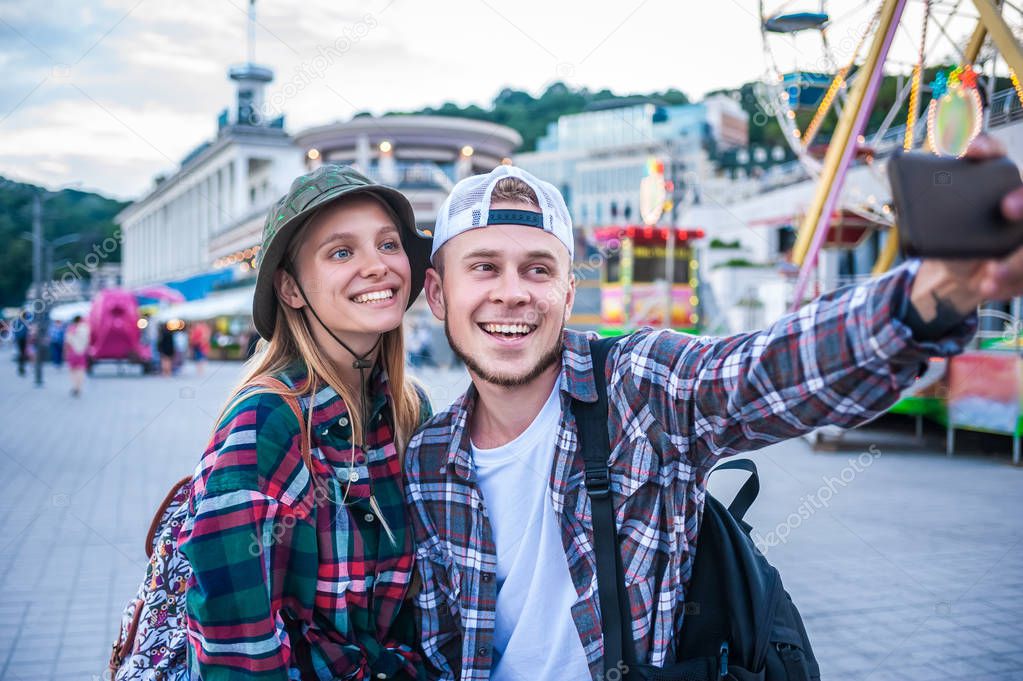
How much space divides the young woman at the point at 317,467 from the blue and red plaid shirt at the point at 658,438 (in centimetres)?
14

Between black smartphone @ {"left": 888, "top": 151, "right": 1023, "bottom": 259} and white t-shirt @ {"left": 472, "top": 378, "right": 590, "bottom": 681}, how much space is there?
3.83ft

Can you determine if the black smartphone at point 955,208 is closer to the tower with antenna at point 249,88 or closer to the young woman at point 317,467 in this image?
the young woman at point 317,467

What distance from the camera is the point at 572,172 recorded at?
81.6 m

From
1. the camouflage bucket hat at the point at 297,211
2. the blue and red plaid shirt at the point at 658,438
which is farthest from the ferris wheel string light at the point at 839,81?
the blue and red plaid shirt at the point at 658,438

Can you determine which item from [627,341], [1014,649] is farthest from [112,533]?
[1014,649]

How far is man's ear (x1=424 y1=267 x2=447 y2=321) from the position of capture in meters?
2.56

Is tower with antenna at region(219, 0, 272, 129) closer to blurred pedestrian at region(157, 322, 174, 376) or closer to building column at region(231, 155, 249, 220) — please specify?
building column at region(231, 155, 249, 220)

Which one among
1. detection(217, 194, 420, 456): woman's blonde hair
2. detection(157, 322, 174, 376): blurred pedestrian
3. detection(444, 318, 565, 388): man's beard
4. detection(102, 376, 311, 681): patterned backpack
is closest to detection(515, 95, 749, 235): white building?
detection(157, 322, 174, 376): blurred pedestrian

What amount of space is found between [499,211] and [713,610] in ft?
4.20

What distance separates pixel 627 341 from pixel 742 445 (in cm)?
46

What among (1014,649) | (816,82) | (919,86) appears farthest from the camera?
(816,82)

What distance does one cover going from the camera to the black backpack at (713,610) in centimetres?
199

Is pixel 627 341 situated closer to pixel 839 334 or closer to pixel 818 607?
pixel 839 334

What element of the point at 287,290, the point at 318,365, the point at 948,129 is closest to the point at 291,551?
the point at 318,365
